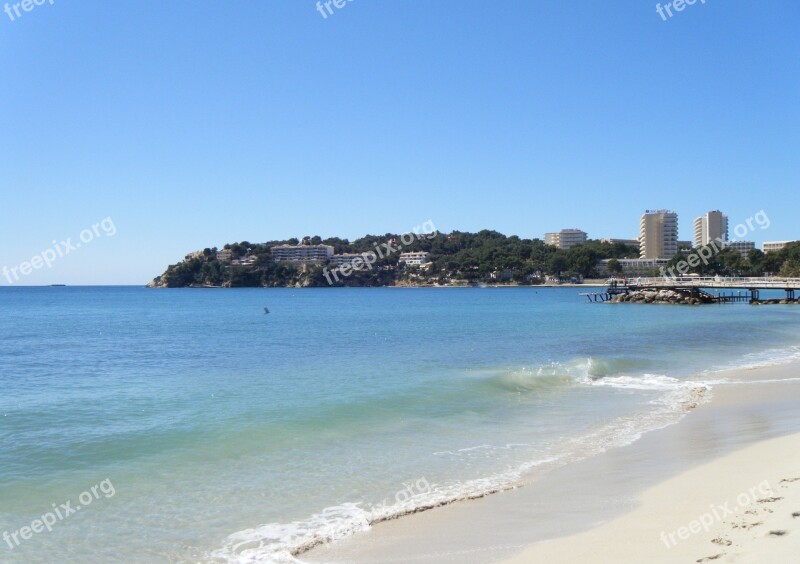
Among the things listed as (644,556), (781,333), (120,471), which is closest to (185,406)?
(120,471)

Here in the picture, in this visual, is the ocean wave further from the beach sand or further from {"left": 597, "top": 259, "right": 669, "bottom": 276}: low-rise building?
{"left": 597, "top": 259, "right": 669, "bottom": 276}: low-rise building

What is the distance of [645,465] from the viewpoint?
9805 millimetres

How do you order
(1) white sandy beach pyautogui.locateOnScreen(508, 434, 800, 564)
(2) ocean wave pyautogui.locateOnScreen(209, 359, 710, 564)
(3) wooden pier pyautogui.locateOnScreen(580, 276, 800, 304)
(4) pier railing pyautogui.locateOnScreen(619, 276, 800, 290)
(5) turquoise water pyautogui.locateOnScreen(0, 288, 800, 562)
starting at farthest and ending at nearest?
(3) wooden pier pyautogui.locateOnScreen(580, 276, 800, 304)
(4) pier railing pyautogui.locateOnScreen(619, 276, 800, 290)
(5) turquoise water pyautogui.locateOnScreen(0, 288, 800, 562)
(2) ocean wave pyautogui.locateOnScreen(209, 359, 710, 564)
(1) white sandy beach pyautogui.locateOnScreen(508, 434, 800, 564)

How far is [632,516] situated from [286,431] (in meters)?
7.48

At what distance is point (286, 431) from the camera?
42.0 feet

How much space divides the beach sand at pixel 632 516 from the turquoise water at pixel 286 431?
58 centimetres

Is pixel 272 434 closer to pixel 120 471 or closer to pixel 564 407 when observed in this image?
pixel 120 471

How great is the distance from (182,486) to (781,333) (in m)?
37.2

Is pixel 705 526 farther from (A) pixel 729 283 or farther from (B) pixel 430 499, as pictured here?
(A) pixel 729 283

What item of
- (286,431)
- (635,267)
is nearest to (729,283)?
(286,431)

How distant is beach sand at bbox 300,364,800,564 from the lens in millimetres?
6188

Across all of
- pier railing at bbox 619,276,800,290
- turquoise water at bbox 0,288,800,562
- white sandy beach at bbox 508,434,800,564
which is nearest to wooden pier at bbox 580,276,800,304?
pier railing at bbox 619,276,800,290

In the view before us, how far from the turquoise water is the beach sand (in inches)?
23.0

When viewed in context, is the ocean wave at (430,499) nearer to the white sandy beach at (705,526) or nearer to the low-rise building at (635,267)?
the white sandy beach at (705,526)
